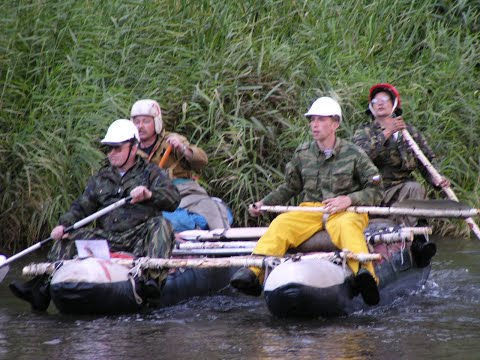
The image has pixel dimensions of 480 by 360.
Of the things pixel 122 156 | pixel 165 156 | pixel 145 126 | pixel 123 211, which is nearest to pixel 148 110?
pixel 145 126

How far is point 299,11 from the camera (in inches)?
530

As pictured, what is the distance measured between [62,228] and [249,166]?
3348 millimetres

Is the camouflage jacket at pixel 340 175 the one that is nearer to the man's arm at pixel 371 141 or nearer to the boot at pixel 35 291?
the man's arm at pixel 371 141

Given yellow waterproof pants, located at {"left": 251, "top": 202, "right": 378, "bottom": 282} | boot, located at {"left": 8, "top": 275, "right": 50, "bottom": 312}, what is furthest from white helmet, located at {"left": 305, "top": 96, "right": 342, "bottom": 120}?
boot, located at {"left": 8, "top": 275, "right": 50, "bottom": 312}

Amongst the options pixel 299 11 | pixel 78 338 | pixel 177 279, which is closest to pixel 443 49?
pixel 299 11

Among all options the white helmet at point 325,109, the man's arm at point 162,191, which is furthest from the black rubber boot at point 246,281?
the white helmet at point 325,109

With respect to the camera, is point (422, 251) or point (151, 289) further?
point (422, 251)

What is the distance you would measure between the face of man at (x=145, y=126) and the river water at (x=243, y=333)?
1.65m

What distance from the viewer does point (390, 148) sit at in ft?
32.1

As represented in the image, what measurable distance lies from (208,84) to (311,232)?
3966 mm

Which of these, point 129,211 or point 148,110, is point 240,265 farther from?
point 148,110

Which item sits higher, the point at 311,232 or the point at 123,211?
the point at 123,211

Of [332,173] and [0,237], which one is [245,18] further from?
[332,173]

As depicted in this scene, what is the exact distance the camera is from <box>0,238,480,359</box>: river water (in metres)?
6.87
